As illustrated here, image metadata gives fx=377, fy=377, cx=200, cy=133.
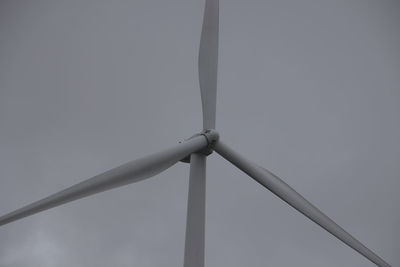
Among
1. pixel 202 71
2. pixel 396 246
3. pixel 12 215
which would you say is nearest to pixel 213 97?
pixel 202 71

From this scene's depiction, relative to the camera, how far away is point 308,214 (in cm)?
1708

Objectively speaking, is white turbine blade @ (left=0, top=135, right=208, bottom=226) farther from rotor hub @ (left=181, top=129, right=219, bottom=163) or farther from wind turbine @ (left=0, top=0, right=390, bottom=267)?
rotor hub @ (left=181, top=129, right=219, bottom=163)

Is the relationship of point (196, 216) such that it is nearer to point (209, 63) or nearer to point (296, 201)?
point (296, 201)

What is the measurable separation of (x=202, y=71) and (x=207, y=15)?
3.58 metres

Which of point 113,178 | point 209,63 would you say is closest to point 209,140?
point 209,63

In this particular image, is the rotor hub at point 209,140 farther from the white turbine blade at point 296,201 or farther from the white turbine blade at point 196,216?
the white turbine blade at point 296,201

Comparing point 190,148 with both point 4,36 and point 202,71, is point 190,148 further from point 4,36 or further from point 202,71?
point 4,36

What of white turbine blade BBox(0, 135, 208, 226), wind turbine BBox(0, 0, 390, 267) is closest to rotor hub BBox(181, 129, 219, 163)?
wind turbine BBox(0, 0, 390, 267)

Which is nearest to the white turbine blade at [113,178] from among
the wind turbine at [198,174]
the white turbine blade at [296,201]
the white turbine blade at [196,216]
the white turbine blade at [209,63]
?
the wind turbine at [198,174]

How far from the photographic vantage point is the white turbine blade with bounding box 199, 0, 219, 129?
57.6 ft

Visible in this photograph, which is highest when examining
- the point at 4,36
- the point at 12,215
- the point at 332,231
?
the point at 4,36

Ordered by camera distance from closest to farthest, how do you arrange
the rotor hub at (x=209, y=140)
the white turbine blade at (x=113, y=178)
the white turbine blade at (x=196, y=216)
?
the white turbine blade at (x=113, y=178) → the white turbine blade at (x=196, y=216) → the rotor hub at (x=209, y=140)

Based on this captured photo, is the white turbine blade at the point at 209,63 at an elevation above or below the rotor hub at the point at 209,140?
above

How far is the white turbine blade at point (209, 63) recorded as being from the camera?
17547 mm
